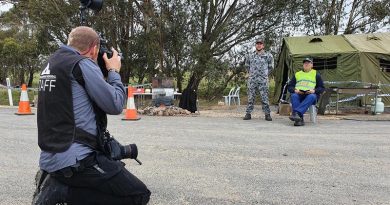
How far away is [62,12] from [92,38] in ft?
60.1

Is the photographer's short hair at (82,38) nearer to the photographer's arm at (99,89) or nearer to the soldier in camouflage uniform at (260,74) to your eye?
the photographer's arm at (99,89)

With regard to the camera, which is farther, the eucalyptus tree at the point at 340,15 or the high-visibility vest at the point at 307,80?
the eucalyptus tree at the point at 340,15

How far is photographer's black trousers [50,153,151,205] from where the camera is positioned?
264 centimetres

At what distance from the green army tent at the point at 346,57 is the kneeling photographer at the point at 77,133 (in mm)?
13160

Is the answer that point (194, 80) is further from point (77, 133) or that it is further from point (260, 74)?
point (77, 133)

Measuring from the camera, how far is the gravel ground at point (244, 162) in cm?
452

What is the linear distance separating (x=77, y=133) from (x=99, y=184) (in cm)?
33

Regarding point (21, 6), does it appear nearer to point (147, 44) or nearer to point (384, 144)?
point (147, 44)

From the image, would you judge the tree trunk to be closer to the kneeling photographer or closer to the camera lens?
the camera lens

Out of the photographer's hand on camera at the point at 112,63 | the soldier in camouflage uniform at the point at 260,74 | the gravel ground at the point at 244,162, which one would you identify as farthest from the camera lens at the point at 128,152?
the soldier in camouflage uniform at the point at 260,74

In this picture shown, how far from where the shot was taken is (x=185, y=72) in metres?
19.9

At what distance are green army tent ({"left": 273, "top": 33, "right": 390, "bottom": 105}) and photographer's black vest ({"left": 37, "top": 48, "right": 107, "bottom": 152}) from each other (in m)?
13.3

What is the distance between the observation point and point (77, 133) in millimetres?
2625

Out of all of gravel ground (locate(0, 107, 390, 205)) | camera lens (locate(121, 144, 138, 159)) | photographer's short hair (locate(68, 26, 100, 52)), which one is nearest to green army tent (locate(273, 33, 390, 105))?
gravel ground (locate(0, 107, 390, 205))
